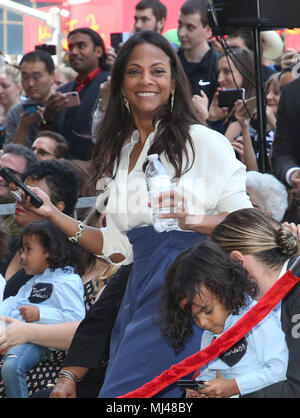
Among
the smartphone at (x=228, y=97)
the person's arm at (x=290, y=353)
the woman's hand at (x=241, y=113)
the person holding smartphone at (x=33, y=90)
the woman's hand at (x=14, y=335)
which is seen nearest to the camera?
the person's arm at (x=290, y=353)

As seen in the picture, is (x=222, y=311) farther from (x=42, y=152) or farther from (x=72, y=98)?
(x=72, y=98)

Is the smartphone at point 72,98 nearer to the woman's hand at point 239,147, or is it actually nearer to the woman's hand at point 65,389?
the woman's hand at point 239,147

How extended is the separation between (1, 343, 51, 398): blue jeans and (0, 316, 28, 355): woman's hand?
0.03m

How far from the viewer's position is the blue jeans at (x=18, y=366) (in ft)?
12.4

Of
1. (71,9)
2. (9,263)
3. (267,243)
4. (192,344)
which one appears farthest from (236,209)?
(71,9)

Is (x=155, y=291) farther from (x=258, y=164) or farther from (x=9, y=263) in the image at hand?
(x=258, y=164)

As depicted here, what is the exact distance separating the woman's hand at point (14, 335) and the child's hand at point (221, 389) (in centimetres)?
166

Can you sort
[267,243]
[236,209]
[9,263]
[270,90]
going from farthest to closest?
[270,90], [9,263], [236,209], [267,243]

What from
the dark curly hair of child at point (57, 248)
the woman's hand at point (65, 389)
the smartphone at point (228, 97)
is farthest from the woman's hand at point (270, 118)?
the woman's hand at point (65, 389)

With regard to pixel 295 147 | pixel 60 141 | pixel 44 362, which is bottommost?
pixel 44 362

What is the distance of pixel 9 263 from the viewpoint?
15.9 feet

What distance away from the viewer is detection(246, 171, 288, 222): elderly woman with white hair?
4.39 m

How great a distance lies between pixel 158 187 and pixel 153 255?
0.25 meters

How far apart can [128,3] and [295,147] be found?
13.8 m
